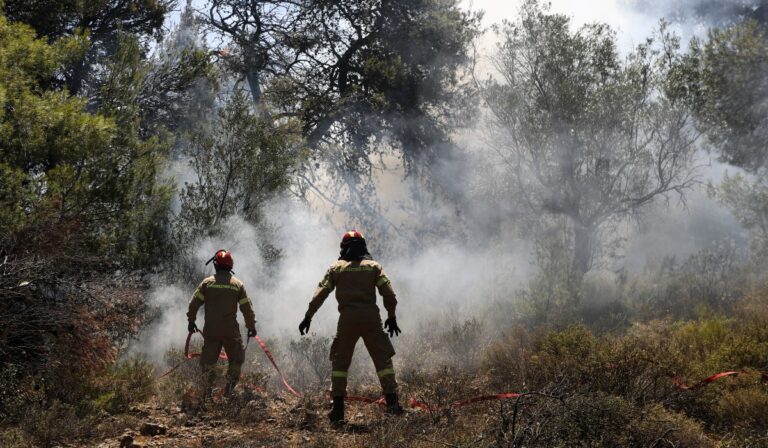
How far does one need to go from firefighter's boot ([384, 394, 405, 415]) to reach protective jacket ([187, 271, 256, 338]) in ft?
6.43

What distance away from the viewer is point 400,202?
19.0m

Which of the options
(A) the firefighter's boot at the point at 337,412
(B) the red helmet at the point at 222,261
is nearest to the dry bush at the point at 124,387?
(B) the red helmet at the point at 222,261

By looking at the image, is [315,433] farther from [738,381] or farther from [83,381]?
[738,381]

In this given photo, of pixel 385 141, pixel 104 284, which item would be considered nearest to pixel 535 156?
pixel 385 141

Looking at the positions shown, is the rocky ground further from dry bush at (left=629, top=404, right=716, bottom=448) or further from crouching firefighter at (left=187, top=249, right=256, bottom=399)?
dry bush at (left=629, top=404, right=716, bottom=448)

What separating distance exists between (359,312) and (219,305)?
1.91 metres

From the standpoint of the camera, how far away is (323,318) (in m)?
12.6

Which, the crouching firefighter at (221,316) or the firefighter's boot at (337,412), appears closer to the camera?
the firefighter's boot at (337,412)

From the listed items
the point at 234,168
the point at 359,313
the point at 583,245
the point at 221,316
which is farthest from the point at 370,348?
the point at 583,245

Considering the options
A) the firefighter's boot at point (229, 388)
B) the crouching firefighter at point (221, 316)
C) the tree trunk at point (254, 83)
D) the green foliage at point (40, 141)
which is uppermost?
the tree trunk at point (254, 83)

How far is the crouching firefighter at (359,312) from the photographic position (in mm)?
5953

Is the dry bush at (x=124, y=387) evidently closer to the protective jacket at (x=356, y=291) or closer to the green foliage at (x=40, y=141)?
the green foliage at (x=40, y=141)

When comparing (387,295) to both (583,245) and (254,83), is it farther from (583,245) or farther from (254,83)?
(254,83)

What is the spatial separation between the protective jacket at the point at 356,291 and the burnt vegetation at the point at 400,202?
94 centimetres
